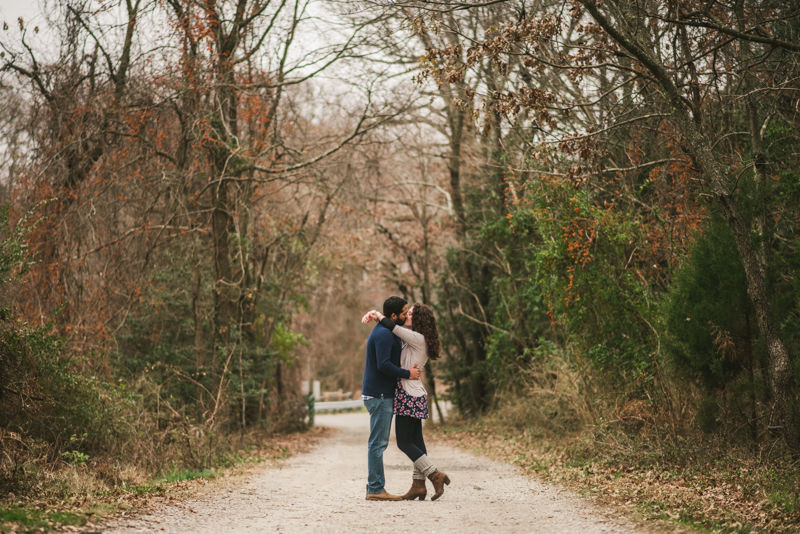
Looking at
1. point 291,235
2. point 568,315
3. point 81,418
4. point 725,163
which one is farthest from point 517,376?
point 81,418

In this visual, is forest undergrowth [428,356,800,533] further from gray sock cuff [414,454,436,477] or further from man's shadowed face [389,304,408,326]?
man's shadowed face [389,304,408,326]

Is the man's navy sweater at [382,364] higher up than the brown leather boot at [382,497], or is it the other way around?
the man's navy sweater at [382,364]

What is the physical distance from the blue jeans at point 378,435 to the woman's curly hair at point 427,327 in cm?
69

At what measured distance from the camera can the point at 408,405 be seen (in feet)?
25.7

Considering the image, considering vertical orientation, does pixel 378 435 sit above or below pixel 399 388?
below

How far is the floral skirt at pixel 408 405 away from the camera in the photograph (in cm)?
782

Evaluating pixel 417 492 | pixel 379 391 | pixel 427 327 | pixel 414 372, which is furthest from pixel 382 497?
pixel 427 327

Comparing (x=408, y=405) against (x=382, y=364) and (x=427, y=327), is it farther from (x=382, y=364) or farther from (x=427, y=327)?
(x=427, y=327)

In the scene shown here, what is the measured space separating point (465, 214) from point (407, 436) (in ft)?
45.9

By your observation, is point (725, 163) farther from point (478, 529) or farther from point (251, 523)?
point (251, 523)

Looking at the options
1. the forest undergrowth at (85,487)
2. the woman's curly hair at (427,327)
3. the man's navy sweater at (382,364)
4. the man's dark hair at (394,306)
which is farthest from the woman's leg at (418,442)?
the forest undergrowth at (85,487)

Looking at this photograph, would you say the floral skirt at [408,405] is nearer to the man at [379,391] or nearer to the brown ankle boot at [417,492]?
the man at [379,391]

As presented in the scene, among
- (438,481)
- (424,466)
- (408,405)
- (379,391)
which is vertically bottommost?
(438,481)

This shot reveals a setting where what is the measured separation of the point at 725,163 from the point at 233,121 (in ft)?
29.9
